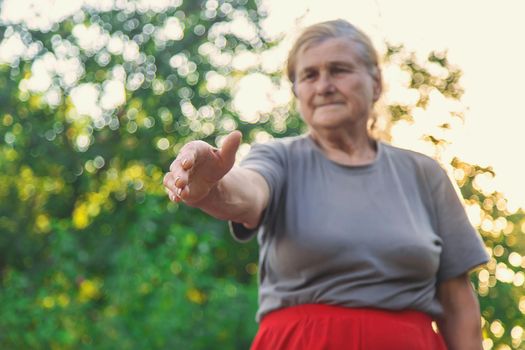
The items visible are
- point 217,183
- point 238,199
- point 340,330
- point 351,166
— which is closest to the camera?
point 217,183

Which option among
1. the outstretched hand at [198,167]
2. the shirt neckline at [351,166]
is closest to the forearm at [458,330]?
the shirt neckline at [351,166]

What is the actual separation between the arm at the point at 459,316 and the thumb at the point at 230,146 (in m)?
0.88

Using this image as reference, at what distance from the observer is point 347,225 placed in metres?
2.45

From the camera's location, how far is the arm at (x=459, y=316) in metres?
2.73

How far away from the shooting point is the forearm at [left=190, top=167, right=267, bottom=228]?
221 centimetres

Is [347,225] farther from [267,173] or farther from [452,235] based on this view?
[452,235]

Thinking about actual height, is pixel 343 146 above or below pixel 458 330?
above

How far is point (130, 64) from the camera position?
20.9ft

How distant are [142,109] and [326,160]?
387 centimetres

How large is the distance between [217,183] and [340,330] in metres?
0.47

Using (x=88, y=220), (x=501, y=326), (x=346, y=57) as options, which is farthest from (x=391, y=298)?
(x=88, y=220)

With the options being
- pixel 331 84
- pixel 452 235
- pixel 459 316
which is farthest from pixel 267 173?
pixel 459 316

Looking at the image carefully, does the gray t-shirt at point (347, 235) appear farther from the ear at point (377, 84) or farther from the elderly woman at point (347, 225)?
the ear at point (377, 84)

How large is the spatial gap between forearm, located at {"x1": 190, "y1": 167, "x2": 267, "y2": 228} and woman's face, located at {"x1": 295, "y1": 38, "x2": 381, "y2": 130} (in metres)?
0.29
